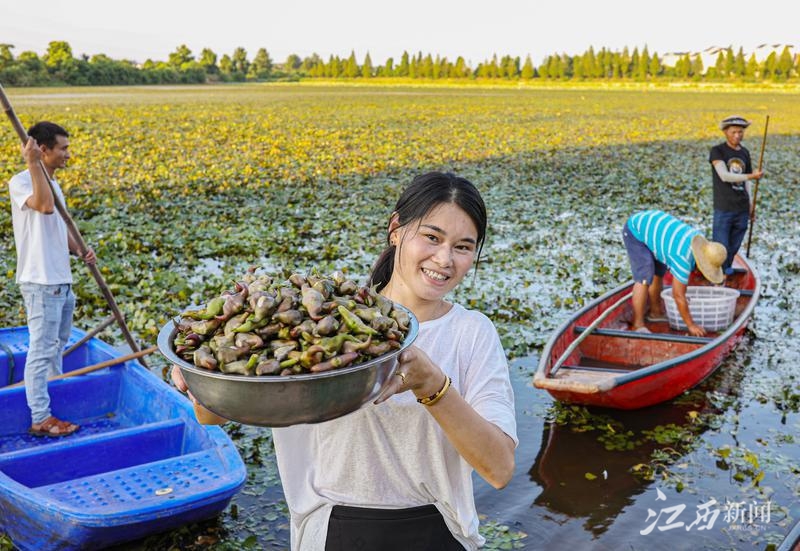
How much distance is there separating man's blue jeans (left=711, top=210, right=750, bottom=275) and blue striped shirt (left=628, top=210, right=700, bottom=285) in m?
2.48

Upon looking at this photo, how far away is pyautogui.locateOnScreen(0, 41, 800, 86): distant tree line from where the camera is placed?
8769 cm

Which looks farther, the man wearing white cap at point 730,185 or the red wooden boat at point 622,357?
the man wearing white cap at point 730,185

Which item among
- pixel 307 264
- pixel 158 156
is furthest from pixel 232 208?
pixel 158 156

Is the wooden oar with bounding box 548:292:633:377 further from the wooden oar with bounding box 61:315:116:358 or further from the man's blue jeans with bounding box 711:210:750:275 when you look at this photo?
the wooden oar with bounding box 61:315:116:358

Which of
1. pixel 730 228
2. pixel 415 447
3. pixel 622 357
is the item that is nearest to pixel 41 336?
pixel 415 447

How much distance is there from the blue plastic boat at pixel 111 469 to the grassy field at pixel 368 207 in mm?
592

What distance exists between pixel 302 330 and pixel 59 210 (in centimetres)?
370

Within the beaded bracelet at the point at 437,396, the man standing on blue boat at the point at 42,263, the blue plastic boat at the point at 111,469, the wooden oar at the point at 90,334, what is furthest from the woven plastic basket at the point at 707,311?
the beaded bracelet at the point at 437,396

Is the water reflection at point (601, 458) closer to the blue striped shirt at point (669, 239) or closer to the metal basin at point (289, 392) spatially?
the blue striped shirt at point (669, 239)

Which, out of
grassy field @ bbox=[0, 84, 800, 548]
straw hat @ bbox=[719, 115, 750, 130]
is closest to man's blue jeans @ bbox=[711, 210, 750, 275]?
grassy field @ bbox=[0, 84, 800, 548]

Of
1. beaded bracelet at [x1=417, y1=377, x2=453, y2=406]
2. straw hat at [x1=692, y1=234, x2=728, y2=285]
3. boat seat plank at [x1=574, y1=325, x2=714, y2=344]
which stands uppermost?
beaded bracelet at [x1=417, y1=377, x2=453, y2=406]

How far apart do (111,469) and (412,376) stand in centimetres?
335

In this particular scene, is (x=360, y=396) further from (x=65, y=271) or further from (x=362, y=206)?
(x=362, y=206)

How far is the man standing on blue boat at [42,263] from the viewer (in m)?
4.55
